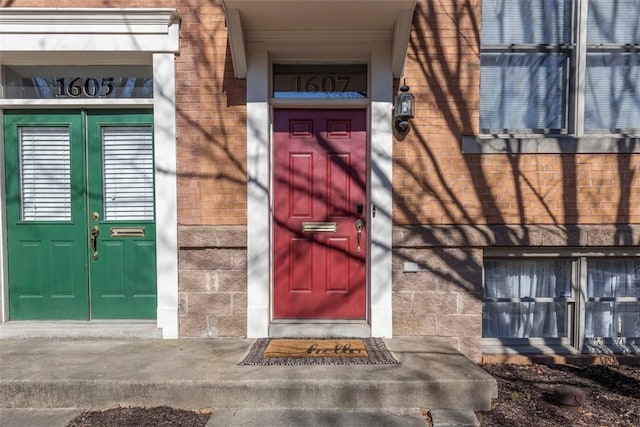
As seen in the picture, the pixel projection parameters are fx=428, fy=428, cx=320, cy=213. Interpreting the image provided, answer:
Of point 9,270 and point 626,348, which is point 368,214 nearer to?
point 626,348

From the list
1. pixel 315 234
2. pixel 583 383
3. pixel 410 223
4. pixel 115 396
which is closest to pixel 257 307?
pixel 315 234

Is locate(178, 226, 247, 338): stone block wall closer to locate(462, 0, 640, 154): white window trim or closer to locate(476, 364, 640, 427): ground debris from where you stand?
locate(476, 364, 640, 427): ground debris

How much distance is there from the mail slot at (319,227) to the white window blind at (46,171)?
8.19 ft

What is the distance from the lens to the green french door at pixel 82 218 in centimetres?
448

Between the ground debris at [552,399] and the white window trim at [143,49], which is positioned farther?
the white window trim at [143,49]

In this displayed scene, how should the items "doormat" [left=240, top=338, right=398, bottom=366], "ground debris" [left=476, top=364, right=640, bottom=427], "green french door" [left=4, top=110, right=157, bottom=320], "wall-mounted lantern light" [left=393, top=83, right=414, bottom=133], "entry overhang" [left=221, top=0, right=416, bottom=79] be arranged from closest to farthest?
"ground debris" [left=476, top=364, right=640, bottom=427]
"doormat" [left=240, top=338, right=398, bottom=366]
"entry overhang" [left=221, top=0, right=416, bottom=79]
"wall-mounted lantern light" [left=393, top=83, right=414, bottom=133]
"green french door" [left=4, top=110, right=157, bottom=320]

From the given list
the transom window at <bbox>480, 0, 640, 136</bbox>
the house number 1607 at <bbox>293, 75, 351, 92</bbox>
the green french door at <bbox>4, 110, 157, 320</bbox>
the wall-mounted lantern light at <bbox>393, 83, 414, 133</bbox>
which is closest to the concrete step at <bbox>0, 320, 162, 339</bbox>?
the green french door at <bbox>4, 110, 157, 320</bbox>

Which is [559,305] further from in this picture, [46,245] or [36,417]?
[46,245]

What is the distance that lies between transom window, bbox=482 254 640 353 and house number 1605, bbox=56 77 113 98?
14.5ft

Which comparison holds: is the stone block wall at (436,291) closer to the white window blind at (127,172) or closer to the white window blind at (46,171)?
the white window blind at (127,172)

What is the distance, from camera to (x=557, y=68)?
442cm

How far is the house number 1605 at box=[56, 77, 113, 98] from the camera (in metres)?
4.51

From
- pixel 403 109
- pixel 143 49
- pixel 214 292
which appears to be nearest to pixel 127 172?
pixel 143 49

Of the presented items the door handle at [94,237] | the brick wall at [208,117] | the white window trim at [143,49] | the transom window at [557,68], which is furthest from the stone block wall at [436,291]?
the door handle at [94,237]
